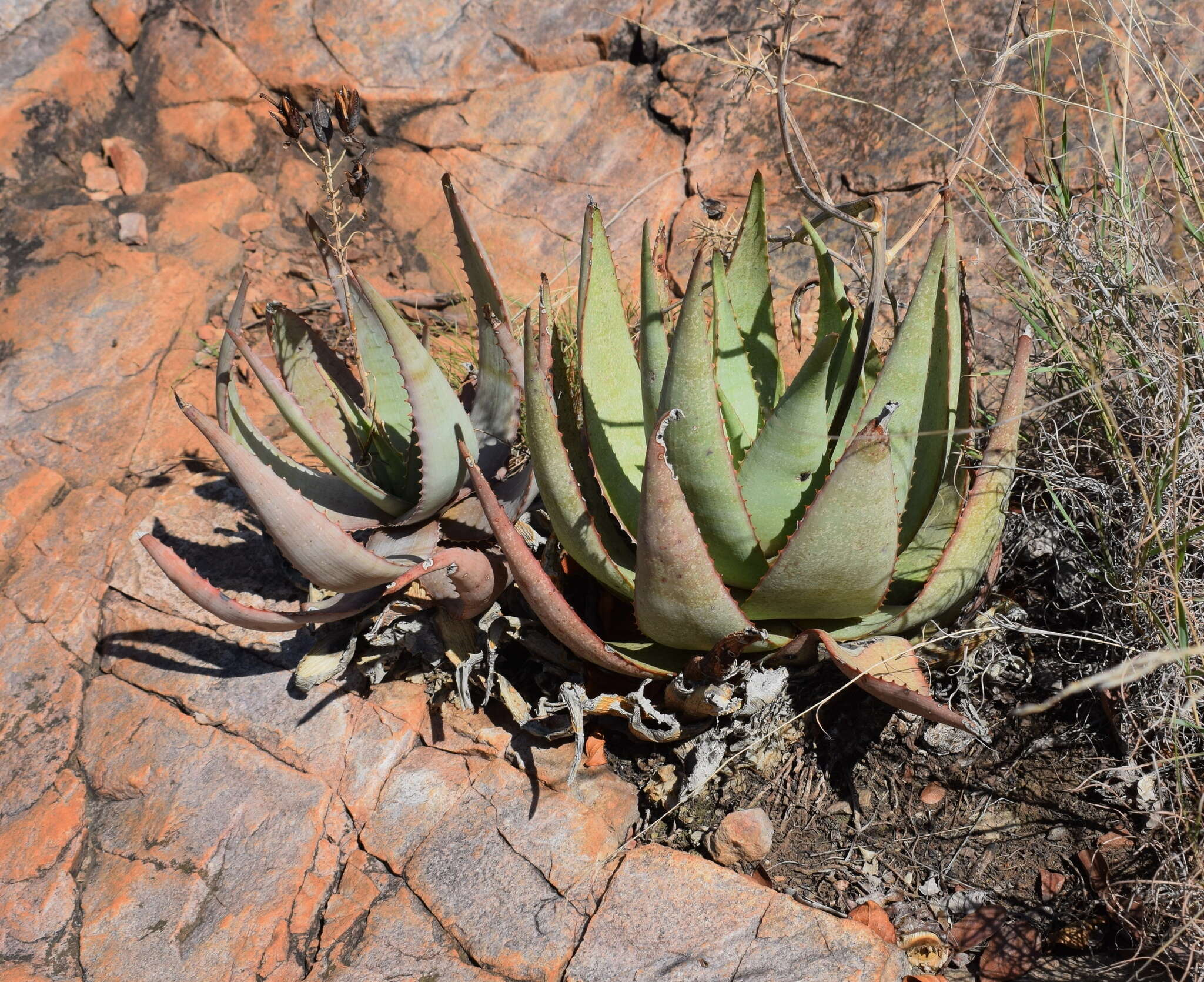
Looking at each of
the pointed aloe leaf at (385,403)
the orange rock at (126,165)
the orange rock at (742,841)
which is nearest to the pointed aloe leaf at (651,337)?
the pointed aloe leaf at (385,403)

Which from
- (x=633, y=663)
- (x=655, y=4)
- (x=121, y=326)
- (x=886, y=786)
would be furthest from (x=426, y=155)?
(x=886, y=786)

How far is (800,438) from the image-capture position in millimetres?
1748

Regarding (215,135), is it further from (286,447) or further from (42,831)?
(42,831)

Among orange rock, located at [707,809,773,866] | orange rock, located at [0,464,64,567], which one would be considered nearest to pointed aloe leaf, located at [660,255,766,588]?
orange rock, located at [707,809,773,866]

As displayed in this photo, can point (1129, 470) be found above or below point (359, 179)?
below

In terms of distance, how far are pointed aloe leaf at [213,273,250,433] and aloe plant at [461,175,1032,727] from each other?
2.44 feet

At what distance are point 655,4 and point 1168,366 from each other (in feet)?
8.50

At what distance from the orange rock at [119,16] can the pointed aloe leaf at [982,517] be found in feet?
13.0

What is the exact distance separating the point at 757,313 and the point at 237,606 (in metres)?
1.30

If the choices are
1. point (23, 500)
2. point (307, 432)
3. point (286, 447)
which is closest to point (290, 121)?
point (307, 432)

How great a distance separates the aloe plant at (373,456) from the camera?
192 cm

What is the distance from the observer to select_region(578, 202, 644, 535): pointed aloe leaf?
6.54ft

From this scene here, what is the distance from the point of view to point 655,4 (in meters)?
3.64

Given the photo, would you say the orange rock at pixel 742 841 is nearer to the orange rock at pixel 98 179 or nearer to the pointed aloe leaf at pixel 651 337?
the pointed aloe leaf at pixel 651 337
